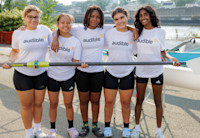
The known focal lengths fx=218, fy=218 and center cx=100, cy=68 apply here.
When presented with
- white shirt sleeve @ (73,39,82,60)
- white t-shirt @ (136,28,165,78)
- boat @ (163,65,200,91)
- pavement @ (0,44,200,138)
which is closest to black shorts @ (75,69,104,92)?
white shirt sleeve @ (73,39,82,60)

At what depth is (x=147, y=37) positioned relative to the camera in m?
2.96

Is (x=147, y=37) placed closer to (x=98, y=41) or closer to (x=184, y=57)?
(x=98, y=41)

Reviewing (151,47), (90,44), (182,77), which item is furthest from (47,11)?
(151,47)

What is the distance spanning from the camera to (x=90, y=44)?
3.01 metres

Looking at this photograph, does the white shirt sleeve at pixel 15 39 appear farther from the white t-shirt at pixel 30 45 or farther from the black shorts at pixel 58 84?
the black shorts at pixel 58 84

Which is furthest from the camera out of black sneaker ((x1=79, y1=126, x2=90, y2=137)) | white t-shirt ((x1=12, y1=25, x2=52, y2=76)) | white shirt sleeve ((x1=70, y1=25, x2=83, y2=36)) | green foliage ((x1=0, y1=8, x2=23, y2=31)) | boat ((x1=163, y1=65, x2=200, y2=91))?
green foliage ((x1=0, y1=8, x2=23, y2=31))

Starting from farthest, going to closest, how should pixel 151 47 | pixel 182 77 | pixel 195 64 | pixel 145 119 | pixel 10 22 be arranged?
1. pixel 10 22
2. pixel 182 77
3. pixel 145 119
4. pixel 195 64
5. pixel 151 47

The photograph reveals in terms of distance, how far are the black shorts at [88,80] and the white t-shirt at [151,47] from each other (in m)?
0.61

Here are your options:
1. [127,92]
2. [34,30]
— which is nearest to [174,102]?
[127,92]

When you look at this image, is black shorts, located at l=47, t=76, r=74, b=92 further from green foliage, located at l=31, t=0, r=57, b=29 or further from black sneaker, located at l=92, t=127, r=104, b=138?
green foliage, located at l=31, t=0, r=57, b=29

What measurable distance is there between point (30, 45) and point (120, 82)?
4.36 ft

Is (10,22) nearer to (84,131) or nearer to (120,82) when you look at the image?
(84,131)

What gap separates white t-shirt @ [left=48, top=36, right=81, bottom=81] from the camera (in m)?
2.96

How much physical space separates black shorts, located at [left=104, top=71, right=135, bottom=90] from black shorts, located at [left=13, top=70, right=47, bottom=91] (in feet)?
2.87
